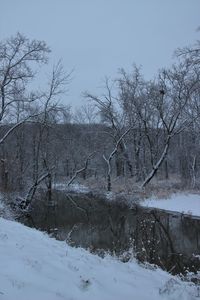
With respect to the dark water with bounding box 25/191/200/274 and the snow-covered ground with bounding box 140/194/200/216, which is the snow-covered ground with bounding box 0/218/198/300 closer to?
the dark water with bounding box 25/191/200/274

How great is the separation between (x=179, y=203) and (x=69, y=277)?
1807cm

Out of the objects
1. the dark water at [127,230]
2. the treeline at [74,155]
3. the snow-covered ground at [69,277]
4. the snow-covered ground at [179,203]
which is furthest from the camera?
the treeline at [74,155]

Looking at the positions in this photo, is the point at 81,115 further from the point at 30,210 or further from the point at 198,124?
the point at 30,210

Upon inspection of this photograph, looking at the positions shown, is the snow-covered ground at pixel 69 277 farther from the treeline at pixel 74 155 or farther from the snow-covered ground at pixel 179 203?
the treeline at pixel 74 155

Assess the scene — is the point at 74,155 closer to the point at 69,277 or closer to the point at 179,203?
the point at 179,203

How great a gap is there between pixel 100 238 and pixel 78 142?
37.8 metres

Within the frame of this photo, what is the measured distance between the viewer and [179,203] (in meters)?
23.9

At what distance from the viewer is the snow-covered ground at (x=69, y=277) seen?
574cm

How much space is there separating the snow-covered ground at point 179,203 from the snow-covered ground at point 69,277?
13.6 metres

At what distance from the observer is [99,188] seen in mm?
35250

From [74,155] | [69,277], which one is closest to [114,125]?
[74,155]

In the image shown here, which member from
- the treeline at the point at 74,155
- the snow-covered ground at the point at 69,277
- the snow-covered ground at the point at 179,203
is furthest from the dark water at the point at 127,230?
the treeline at the point at 74,155

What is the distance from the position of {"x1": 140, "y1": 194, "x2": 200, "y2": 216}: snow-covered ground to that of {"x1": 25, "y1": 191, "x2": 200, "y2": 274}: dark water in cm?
69

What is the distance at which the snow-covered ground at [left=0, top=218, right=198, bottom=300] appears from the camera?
18.8 feet
